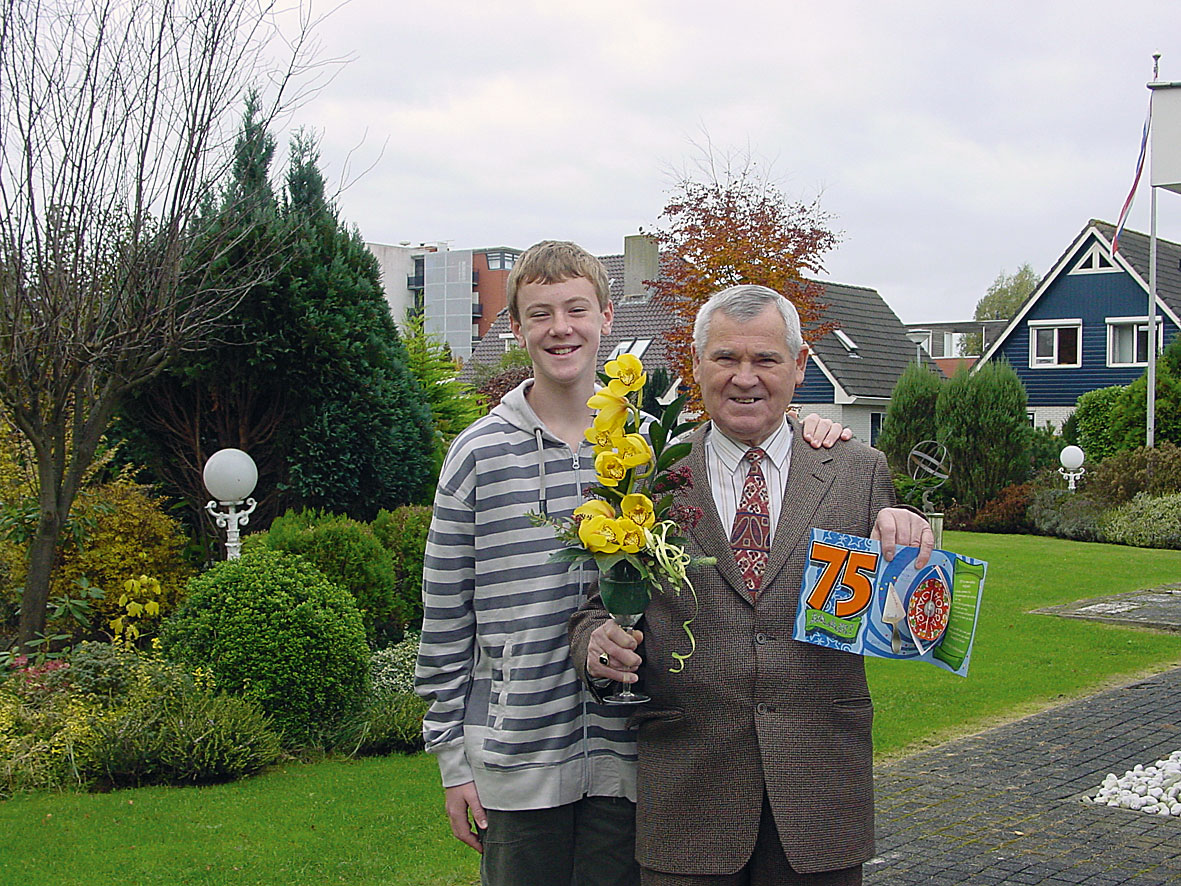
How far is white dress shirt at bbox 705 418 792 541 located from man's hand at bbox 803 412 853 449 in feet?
0.20

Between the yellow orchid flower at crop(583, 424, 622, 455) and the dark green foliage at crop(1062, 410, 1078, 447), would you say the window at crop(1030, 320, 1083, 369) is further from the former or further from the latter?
the yellow orchid flower at crop(583, 424, 622, 455)

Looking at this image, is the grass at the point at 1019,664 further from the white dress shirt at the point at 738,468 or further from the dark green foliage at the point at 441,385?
the dark green foliage at the point at 441,385

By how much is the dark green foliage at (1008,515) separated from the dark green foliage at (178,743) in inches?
788

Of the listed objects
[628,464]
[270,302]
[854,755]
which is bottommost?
[854,755]

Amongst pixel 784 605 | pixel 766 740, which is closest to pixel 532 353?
pixel 784 605

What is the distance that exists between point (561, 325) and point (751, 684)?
0.99 meters

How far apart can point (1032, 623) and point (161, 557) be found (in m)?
8.14

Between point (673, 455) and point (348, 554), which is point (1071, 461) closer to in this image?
point (348, 554)

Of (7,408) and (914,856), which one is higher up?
(7,408)

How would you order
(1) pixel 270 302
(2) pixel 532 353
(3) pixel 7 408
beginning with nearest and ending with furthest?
1. (2) pixel 532 353
2. (3) pixel 7 408
3. (1) pixel 270 302

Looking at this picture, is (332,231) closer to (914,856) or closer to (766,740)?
(914,856)

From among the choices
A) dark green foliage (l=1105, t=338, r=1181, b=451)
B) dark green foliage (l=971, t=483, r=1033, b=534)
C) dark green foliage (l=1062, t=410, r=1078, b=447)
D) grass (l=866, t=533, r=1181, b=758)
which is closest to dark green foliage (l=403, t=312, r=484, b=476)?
grass (l=866, t=533, r=1181, b=758)

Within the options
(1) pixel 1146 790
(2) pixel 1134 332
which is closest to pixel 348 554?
(1) pixel 1146 790

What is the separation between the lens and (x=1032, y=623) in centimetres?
1192
